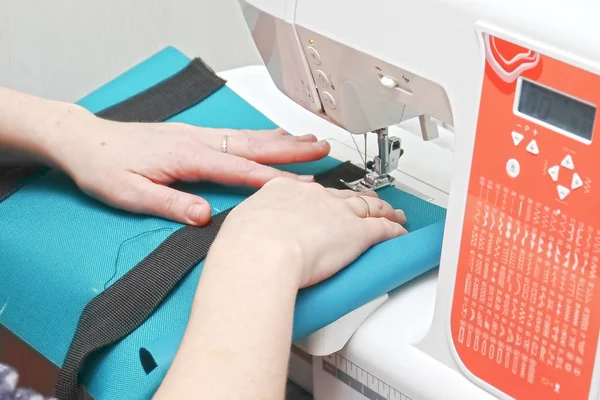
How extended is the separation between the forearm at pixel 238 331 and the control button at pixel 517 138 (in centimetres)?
24

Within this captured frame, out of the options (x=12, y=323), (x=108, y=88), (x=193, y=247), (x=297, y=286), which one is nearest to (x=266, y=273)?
(x=297, y=286)

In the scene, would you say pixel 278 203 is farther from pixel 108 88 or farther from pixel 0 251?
pixel 108 88

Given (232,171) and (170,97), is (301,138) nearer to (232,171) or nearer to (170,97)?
(232,171)

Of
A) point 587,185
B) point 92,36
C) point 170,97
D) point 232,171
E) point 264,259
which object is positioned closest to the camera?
Answer: point 587,185

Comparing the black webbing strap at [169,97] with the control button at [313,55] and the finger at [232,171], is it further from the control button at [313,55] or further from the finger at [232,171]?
the control button at [313,55]

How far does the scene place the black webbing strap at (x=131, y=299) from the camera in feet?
3.00

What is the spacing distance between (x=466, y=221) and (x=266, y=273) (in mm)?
189

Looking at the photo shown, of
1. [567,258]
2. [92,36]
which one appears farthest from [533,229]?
[92,36]

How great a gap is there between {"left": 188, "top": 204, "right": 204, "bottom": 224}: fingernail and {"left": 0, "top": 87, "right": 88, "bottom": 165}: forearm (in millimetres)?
200

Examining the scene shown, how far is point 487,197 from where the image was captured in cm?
78

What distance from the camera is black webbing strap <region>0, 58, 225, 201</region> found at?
1275 millimetres

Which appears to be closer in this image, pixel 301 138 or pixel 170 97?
pixel 301 138

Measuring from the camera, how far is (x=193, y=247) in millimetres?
987

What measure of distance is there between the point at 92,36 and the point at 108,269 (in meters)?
0.90
